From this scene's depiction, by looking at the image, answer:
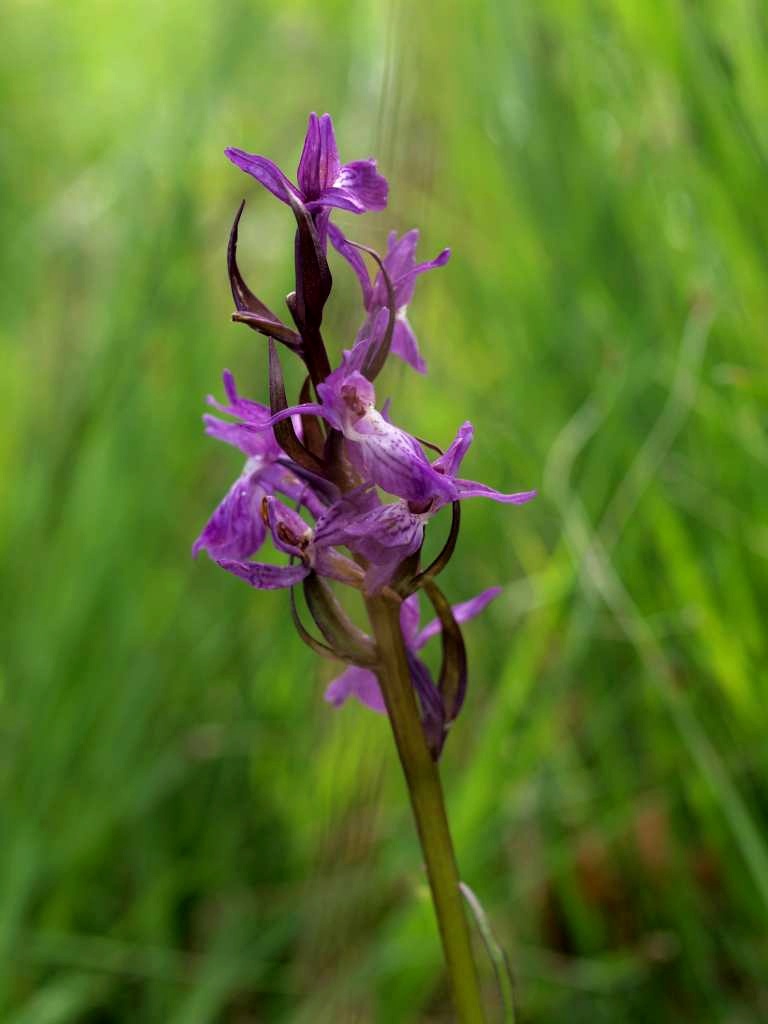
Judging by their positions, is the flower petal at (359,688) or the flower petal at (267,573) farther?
the flower petal at (359,688)

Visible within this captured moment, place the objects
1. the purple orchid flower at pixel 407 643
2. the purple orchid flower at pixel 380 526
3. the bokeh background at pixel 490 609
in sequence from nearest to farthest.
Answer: the purple orchid flower at pixel 380 526 < the purple orchid flower at pixel 407 643 < the bokeh background at pixel 490 609

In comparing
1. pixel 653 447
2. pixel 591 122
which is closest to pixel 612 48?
pixel 591 122

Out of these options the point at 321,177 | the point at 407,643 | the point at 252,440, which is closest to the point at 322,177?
the point at 321,177

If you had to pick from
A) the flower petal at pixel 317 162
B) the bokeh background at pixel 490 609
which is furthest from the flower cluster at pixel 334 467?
the bokeh background at pixel 490 609

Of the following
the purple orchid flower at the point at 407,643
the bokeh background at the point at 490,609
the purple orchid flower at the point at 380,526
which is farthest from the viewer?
the bokeh background at the point at 490,609

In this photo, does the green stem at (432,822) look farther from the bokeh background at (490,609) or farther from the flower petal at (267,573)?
the bokeh background at (490,609)

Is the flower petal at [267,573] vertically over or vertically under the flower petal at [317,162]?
under

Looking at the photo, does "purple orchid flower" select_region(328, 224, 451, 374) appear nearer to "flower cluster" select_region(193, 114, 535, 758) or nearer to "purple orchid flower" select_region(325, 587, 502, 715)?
"flower cluster" select_region(193, 114, 535, 758)

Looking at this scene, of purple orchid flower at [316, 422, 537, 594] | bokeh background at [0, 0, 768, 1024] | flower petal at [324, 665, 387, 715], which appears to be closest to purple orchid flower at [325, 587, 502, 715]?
flower petal at [324, 665, 387, 715]
